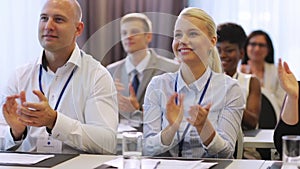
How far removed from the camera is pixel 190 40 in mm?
2408

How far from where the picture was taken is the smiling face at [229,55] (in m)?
3.52

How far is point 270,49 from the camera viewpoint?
16.8 feet

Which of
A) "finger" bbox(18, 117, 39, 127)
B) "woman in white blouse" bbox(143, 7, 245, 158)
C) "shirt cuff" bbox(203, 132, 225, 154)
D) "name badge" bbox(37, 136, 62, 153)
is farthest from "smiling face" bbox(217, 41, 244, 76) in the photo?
"finger" bbox(18, 117, 39, 127)

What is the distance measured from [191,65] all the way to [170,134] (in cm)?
29

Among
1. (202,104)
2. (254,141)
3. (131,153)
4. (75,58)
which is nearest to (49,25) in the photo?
(75,58)

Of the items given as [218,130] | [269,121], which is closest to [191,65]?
[218,130]

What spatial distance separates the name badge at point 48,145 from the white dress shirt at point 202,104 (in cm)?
33

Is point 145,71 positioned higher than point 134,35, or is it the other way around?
point 134,35

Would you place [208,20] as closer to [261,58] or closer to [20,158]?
[20,158]

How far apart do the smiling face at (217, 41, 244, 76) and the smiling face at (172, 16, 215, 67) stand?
42.4 inches

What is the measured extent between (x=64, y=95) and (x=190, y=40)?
55 cm

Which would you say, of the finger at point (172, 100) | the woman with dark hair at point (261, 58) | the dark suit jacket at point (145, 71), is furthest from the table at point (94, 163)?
the woman with dark hair at point (261, 58)

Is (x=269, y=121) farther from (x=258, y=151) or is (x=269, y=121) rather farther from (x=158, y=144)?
(x=158, y=144)

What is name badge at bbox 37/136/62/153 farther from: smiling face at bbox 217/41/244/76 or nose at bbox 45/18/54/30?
smiling face at bbox 217/41/244/76
